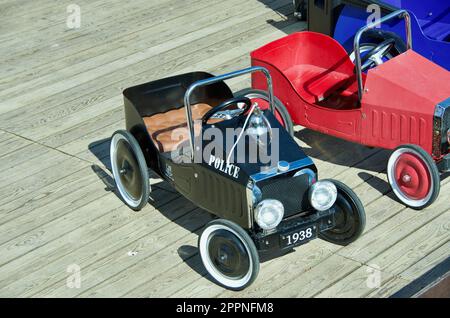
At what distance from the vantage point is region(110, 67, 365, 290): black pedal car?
5422mm

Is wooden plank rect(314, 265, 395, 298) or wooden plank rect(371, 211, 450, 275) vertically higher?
wooden plank rect(314, 265, 395, 298)

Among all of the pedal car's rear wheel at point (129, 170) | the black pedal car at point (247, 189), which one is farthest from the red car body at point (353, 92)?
the pedal car's rear wheel at point (129, 170)

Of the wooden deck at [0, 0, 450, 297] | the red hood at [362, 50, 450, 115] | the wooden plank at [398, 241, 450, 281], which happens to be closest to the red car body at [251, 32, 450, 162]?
the red hood at [362, 50, 450, 115]

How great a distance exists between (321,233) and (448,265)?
34.9 inches

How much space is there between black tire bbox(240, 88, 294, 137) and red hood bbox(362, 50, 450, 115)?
601 mm

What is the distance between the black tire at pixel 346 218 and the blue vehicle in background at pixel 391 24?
6.85 ft

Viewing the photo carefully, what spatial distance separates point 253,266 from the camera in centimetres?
537

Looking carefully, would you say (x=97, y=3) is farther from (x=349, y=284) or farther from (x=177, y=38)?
(x=349, y=284)

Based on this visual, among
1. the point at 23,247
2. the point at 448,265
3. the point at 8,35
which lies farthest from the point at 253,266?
the point at 8,35

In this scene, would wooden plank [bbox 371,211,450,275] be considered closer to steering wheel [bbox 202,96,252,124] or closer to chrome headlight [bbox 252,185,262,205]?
chrome headlight [bbox 252,185,262,205]

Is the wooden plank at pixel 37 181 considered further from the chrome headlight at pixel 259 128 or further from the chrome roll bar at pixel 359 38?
the chrome roll bar at pixel 359 38

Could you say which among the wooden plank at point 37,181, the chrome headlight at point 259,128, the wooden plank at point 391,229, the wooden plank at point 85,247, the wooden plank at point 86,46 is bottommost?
the wooden plank at point 86,46

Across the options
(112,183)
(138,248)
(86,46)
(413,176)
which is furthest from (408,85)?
(86,46)

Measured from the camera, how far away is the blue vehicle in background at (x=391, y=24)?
755 centimetres
